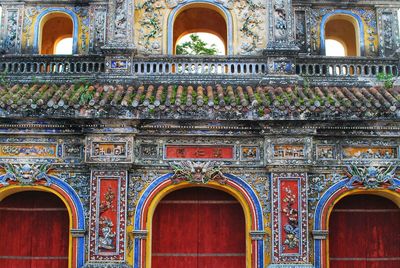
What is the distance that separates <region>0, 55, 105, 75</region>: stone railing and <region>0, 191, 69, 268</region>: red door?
347cm

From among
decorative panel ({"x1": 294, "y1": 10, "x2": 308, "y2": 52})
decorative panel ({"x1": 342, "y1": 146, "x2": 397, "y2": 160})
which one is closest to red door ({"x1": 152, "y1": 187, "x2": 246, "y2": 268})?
decorative panel ({"x1": 342, "y1": 146, "x2": 397, "y2": 160})

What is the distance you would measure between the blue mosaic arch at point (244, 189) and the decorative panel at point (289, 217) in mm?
333

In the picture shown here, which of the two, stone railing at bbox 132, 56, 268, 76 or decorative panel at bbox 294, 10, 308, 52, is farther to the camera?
decorative panel at bbox 294, 10, 308, 52

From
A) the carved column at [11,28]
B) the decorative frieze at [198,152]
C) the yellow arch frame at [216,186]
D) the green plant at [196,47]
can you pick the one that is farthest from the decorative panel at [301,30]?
the green plant at [196,47]

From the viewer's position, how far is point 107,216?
13.4m

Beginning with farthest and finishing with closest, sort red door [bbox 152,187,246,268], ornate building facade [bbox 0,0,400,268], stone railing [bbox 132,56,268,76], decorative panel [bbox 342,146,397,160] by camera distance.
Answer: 1. stone railing [bbox 132,56,268,76]
2. red door [bbox 152,187,246,268]
3. decorative panel [bbox 342,146,397,160]
4. ornate building facade [bbox 0,0,400,268]

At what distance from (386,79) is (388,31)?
6.42ft

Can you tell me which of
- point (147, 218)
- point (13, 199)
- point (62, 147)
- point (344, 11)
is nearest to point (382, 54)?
point (344, 11)

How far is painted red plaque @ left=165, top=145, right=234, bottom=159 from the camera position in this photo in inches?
541

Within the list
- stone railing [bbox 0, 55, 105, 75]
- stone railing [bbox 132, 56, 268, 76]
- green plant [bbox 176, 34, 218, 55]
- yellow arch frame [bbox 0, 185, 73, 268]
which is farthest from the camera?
green plant [bbox 176, 34, 218, 55]

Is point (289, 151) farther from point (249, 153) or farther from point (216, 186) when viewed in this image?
point (216, 186)

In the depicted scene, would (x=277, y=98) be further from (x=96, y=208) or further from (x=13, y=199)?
(x=13, y=199)

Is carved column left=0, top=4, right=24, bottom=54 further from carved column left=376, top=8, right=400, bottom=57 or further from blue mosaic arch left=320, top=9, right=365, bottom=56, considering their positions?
carved column left=376, top=8, right=400, bottom=57

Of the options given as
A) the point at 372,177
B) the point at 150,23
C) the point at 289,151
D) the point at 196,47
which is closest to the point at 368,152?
the point at 372,177
